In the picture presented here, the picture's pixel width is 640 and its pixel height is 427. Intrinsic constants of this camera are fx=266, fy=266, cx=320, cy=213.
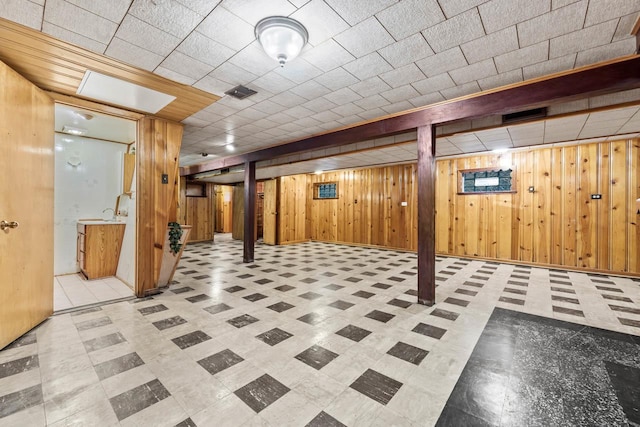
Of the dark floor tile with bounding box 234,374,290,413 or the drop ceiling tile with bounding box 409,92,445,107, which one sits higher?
the drop ceiling tile with bounding box 409,92,445,107

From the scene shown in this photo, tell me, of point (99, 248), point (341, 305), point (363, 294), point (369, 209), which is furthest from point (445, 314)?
point (369, 209)

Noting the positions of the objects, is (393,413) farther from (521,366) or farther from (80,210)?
(80,210)

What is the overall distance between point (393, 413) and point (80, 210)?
6115mm

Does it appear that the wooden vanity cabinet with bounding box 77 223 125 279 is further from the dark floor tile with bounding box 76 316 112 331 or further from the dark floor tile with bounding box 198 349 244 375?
the dark floor tile with bounding box 198 349 244 375

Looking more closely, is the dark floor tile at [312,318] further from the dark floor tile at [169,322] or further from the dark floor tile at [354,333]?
the dark floor tile at [169,322]

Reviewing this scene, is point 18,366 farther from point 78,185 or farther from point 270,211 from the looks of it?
point 270,211

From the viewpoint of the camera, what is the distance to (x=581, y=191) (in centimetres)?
546

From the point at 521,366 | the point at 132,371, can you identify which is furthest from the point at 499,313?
the point at 132,371

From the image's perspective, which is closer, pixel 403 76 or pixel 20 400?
pixel 20 400

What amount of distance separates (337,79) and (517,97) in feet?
6.47

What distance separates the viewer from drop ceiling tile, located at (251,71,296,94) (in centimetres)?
276

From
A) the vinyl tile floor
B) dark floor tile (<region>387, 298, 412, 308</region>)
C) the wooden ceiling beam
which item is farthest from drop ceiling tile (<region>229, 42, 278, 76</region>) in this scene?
dark floor tile (<region>387, 298, 412, 308</region>)

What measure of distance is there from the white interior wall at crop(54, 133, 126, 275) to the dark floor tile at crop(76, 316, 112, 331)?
2816 mm

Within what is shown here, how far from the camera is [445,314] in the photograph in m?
3.16
